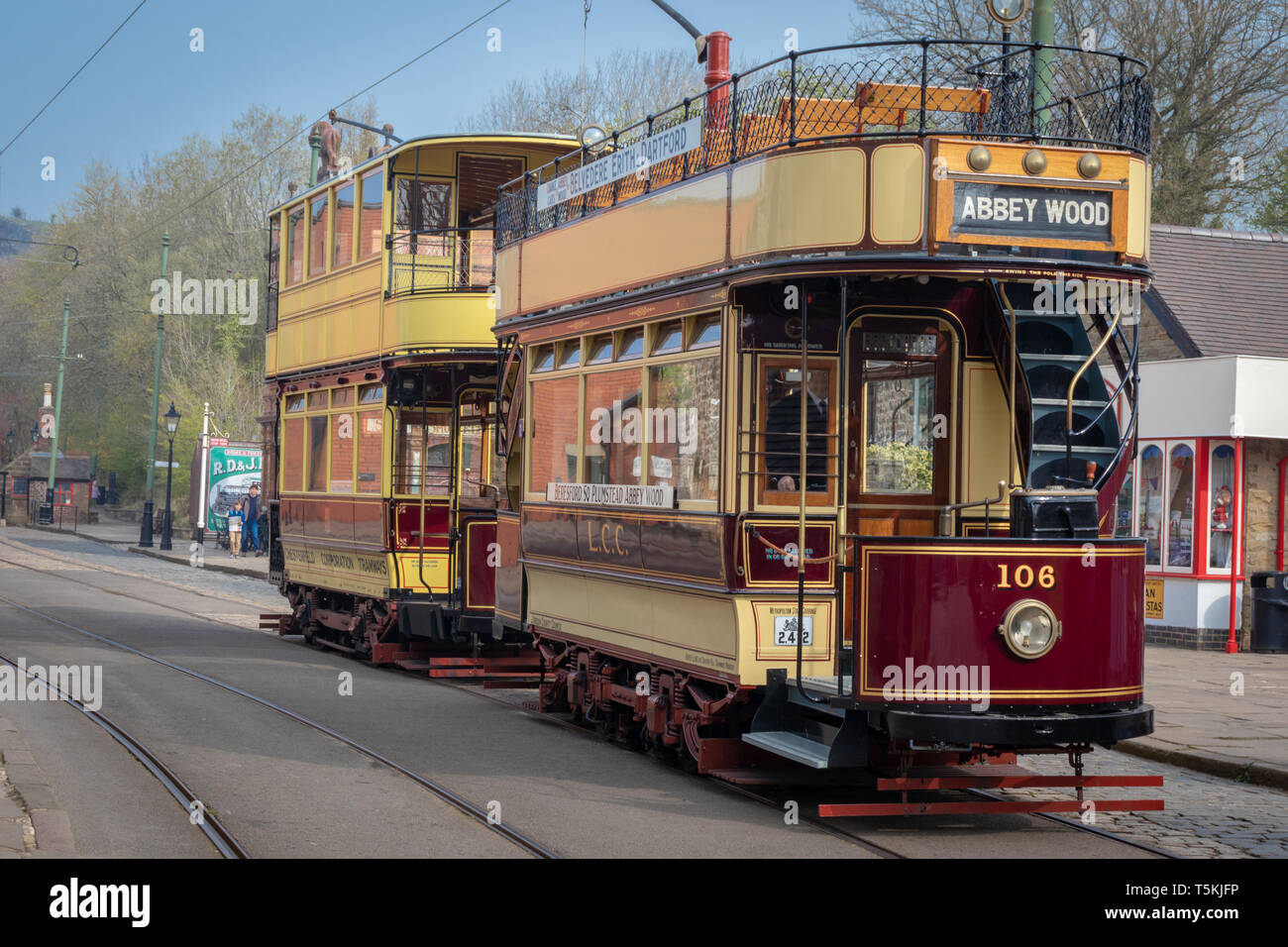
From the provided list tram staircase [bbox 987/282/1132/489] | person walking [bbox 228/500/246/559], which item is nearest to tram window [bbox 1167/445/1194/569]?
tram staircase [bbox 987/282/1132/489]

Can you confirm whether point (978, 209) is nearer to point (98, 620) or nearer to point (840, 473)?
point (840, 473)

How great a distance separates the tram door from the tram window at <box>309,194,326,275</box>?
1113 cm

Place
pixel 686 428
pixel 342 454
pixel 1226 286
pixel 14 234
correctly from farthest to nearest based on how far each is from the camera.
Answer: pixel 14 234, pixel 1226 286, pixel 342 454, pixel 686 428

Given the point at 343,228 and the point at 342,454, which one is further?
the point at 343,228

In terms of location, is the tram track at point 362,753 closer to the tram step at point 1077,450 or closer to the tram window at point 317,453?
the tram window at point 317,453

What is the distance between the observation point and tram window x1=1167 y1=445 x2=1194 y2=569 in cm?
2119

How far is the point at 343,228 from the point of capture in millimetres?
19016

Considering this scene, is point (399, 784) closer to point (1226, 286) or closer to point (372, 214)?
point (372, 214)

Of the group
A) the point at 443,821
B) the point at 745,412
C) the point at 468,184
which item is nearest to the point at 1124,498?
the point at 468,184

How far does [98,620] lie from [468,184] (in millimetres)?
8679

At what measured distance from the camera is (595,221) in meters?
12.0

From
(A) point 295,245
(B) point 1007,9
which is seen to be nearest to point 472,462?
(A) point 295,245

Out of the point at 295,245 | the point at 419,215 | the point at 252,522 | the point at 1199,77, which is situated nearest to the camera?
the point at 419,215

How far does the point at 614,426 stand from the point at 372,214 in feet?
24.8
